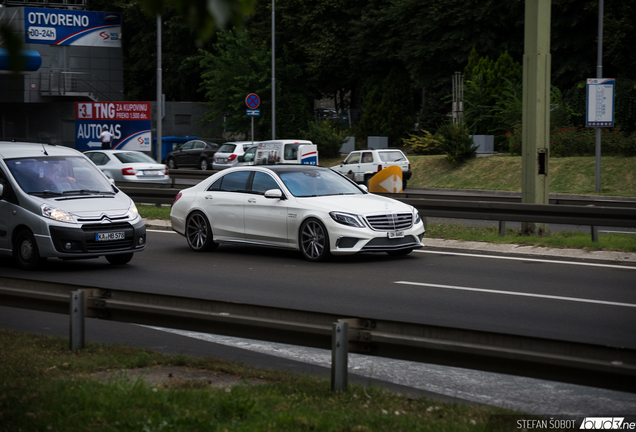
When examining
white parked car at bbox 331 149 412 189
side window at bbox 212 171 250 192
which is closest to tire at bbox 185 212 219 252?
side window at bbox 212 171 250 192

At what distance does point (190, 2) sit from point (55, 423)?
2.72 metres

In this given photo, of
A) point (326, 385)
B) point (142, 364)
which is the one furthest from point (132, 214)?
point (326, 385)

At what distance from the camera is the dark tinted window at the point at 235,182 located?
14.3m

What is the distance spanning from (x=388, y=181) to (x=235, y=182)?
5.15 meters

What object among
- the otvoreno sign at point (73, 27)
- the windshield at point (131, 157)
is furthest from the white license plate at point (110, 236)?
the otvoreno sign at point (73, 27)

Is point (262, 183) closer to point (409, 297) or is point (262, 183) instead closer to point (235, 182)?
point (235, 182)

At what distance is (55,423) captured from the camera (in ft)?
15.8

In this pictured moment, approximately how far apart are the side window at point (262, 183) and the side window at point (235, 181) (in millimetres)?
232

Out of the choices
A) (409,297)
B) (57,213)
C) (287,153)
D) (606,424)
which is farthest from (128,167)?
(606,424)

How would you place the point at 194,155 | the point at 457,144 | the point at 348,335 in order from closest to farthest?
the point at 348,335 → the point at 457,144 → the point at 194,155

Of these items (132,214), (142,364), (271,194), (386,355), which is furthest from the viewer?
(271,194)

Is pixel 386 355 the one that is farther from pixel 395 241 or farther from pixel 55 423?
pixel 395 241

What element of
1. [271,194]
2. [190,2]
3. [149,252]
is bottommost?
[149,252]

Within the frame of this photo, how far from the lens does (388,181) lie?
18.7m
